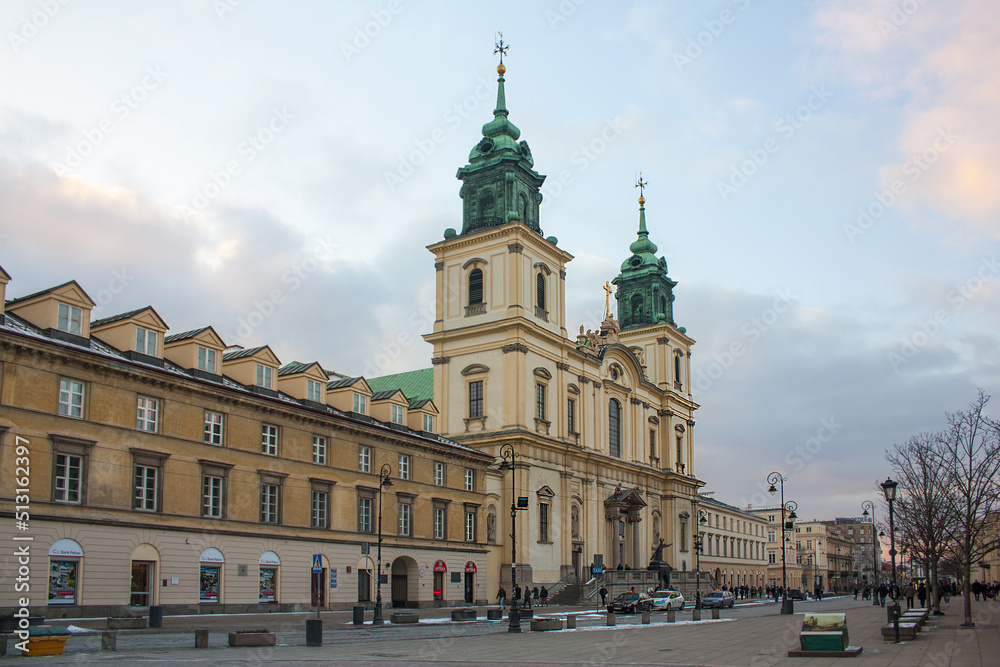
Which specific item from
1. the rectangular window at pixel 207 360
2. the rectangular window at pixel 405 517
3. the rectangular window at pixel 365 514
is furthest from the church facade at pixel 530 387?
the rectangular window at pixel 207 360

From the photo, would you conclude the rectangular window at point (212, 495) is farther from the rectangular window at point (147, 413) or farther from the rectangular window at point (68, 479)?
the rectangular window at point (68, 479)

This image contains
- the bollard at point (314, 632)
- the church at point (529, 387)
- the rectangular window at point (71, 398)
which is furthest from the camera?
the church at point (529, 387)

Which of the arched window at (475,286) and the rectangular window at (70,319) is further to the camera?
the arched window at (475,286)

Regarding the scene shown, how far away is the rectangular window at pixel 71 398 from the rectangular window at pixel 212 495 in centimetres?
618

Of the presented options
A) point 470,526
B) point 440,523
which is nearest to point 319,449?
point 440,523

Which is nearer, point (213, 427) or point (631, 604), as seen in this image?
point (213, 427)

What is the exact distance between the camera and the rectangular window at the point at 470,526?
55750 millimetres

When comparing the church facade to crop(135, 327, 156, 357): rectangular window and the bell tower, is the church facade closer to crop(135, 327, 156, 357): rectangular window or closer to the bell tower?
the bell tower

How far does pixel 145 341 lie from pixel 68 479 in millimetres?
6930

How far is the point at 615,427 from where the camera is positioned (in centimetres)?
8038

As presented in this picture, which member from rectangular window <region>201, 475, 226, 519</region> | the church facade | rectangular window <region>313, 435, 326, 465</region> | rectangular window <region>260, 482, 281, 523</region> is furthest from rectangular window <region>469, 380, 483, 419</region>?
rectangular window <region>201, 475, 226, 519</region>

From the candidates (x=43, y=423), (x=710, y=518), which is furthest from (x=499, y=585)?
(x=710, y=518)

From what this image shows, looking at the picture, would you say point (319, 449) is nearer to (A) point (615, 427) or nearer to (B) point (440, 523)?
(B) point (440, 523)

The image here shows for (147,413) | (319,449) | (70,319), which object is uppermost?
(70,319)
